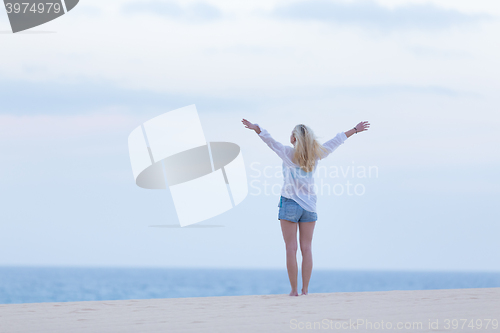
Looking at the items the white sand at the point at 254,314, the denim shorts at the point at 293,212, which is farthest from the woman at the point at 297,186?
the white sand at the point at 254,314

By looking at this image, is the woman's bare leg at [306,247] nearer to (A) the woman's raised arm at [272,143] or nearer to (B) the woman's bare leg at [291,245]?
(B) the woman's bare leg at [291,245]

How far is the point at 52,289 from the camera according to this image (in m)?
30.1

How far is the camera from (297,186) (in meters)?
3.85

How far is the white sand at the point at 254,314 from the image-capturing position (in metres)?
2.33

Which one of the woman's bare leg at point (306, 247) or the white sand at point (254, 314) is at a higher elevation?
the woman's bare leg at point (306, 247)

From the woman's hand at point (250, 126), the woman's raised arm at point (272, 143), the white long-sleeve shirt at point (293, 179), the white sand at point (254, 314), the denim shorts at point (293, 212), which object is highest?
the woman's hand at point (250, 126)

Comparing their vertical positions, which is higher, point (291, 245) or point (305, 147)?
point (305, 147)

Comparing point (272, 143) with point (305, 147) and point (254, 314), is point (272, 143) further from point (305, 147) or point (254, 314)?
point (254, 314)

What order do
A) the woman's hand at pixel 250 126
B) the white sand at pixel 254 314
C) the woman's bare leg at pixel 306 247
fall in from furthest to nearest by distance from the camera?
the woman's bare leg at pixel 306 247, the woman's hand at pixel 250 126, the white sand at pixel 254 314

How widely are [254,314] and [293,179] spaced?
4.54 feet


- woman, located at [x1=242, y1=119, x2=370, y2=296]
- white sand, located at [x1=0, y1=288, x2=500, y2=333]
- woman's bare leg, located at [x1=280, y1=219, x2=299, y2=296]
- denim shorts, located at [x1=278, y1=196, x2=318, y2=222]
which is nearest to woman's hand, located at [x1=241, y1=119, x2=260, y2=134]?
woman, located at [x1=242, y1=119, x2=370, y2=296]

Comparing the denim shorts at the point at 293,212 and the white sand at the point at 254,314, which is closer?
the white sand at the point at 254,314

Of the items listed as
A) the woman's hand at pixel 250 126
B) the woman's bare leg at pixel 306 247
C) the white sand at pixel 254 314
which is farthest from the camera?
the woman's bare leg at pixel 306 247

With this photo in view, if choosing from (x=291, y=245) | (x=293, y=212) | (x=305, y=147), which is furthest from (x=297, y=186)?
(x=291, y=245)
